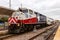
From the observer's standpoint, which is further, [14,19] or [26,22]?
[26,22]

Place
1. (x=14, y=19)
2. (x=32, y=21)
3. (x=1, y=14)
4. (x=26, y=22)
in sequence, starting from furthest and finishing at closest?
(x=1, y=14) → (x=32, y=21) → (x=26, y=22) → (x=14, y=19)

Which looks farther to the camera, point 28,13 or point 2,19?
point 2,19

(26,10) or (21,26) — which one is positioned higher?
(26,10)

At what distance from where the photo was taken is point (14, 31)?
21.0m

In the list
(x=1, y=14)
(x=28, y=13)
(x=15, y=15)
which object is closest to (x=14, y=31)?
(x=15, y=15)

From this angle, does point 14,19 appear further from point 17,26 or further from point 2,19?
point 2,19

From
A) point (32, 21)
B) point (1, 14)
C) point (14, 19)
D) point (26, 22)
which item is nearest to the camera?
point (14, 19)

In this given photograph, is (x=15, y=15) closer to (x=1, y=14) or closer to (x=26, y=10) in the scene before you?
(x=26, y=10)

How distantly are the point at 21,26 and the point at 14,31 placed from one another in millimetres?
968

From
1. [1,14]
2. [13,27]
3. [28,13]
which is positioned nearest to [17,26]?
[13,27]

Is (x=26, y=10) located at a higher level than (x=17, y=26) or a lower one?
higher

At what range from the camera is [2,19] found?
3297 cm

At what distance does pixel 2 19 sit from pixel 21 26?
12.5m

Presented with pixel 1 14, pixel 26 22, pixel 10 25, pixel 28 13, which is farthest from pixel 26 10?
pixel 1 14
